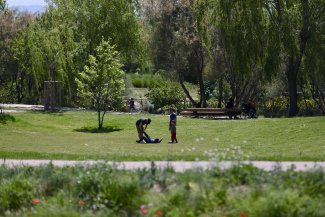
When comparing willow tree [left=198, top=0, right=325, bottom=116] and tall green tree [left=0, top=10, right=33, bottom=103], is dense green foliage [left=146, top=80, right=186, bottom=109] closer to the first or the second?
willow tree [left=198, top=0, right=325, bottom=116]

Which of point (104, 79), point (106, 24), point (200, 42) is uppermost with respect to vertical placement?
point (106, 24)

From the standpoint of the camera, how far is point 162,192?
673 cm

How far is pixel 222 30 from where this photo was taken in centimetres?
2600

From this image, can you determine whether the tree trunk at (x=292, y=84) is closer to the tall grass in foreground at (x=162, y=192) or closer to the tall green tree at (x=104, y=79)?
the tall green tree at (x=104, y=79)

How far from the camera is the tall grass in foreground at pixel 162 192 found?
5.93 meters

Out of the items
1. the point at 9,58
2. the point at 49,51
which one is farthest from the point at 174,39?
the point at 9,58

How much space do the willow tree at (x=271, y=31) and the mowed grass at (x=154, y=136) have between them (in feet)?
15.3

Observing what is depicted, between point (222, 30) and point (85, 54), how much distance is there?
15.9 metres

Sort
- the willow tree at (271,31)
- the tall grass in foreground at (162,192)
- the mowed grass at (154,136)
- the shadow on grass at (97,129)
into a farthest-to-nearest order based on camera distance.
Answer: the shadow on grass at (97,129)
the willow tree at (271,31)
the mowed grass at (154,136)
the tall grass in foreground at (162,192)

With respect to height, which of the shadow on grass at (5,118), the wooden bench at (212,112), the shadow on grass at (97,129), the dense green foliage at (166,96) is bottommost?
the shadow on grass at (97,129)

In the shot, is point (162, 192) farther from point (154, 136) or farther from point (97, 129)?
point (97, 129)

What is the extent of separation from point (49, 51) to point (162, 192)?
97.4 ft

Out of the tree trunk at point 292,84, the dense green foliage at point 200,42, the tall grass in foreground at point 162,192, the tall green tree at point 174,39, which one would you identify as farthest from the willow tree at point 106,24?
the tall grass in foreground at point 162,192

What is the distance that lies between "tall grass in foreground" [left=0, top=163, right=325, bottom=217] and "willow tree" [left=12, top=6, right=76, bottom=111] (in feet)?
89.5
